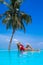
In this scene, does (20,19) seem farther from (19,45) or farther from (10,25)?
(19,45)

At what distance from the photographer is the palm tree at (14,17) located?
2347 cm

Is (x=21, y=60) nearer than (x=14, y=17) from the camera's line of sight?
Yes

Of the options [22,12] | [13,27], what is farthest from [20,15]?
[13,27]

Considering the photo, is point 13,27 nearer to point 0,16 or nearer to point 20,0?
point 0,16

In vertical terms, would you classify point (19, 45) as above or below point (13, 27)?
below

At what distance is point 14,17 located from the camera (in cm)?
2389

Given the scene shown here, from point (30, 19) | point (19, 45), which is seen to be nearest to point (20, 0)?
point (30, 19)

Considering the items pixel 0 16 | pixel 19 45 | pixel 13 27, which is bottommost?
pixel 19 45

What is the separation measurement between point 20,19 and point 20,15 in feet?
2.01

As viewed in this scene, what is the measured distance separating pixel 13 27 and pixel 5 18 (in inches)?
61.6

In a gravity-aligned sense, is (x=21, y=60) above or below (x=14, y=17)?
below

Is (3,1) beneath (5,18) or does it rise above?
above

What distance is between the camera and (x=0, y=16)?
77.7 ft

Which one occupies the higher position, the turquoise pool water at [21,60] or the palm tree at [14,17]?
the palm tree at [14,17]
